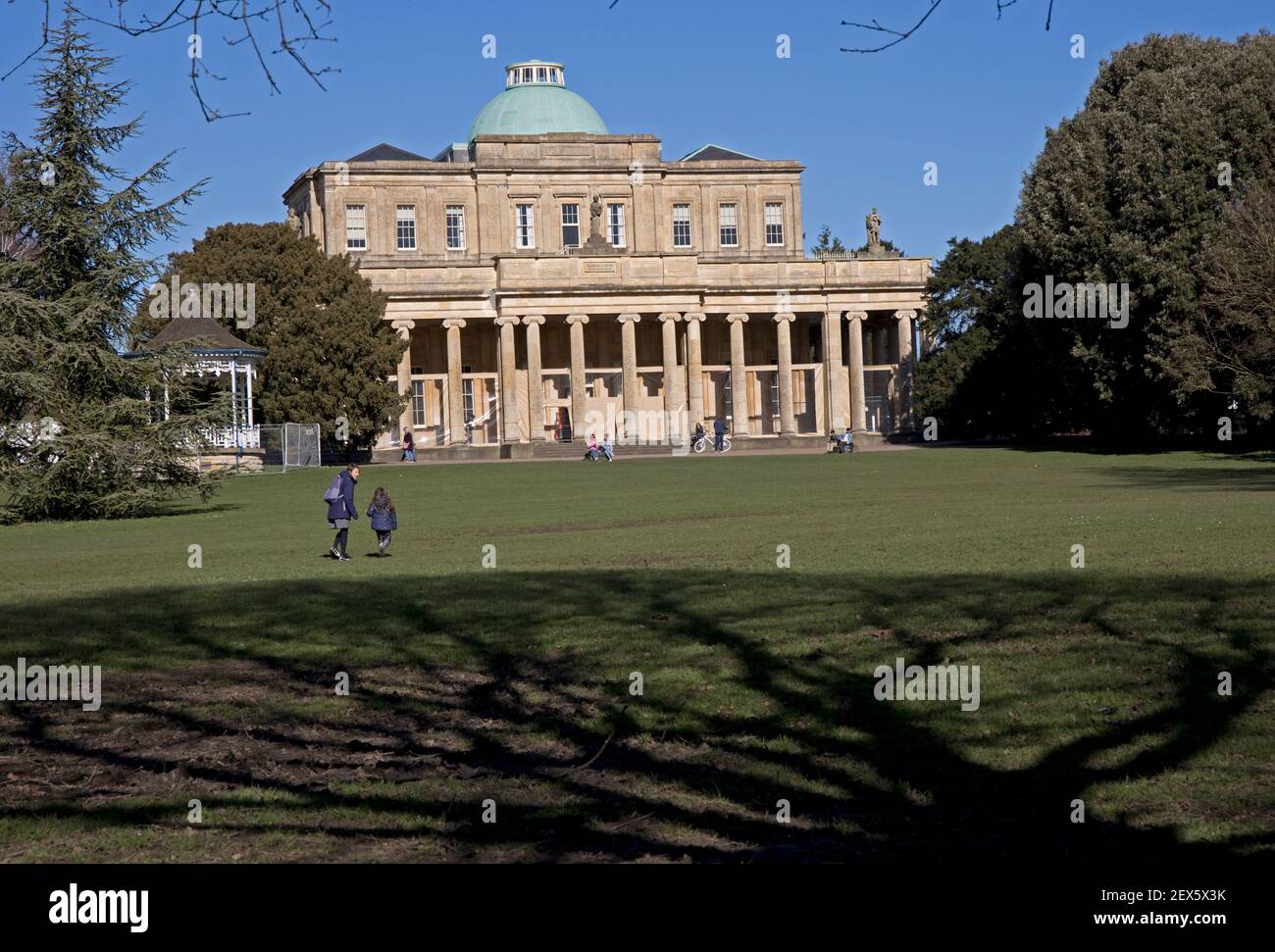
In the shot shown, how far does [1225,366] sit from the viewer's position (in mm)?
50625

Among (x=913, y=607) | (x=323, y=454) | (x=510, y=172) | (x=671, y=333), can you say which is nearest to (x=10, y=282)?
(x=913, y=607)

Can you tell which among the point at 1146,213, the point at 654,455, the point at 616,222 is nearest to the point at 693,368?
the point at 654,455

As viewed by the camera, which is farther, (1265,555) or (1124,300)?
(1124,300)

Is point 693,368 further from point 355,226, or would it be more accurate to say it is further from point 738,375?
point 355,226

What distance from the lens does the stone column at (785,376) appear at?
8894 cm

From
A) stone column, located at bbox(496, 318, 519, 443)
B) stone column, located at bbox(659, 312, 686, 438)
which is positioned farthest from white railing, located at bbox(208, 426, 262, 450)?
stone column, located at bbox(659, 312, 686, 438)

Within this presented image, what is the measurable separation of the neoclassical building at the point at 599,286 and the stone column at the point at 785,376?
13 cm

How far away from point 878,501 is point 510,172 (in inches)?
2608

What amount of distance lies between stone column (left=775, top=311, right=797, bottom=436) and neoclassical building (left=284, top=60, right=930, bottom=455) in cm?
13

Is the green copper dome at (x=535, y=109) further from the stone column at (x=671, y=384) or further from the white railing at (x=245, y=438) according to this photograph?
the white railing at (x=245, y=438)

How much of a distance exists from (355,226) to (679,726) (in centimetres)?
8817

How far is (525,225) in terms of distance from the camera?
98.1 meters

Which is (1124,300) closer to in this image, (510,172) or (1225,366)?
(1225,366)

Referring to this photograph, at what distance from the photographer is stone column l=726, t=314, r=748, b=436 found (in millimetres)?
88750
